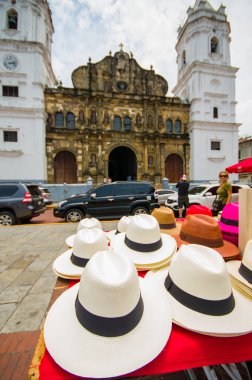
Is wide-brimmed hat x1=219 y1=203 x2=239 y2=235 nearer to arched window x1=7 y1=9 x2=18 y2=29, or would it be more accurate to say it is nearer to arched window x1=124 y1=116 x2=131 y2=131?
arched window x1=124 y1=116 x2=131 y2=131

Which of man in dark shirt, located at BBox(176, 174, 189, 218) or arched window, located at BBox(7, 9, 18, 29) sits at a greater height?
arched window, located at BBox(7, 9, 18, 29)

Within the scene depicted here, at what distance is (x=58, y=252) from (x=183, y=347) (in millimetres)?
3862

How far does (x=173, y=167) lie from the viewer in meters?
21.9

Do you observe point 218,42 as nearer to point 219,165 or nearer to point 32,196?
point 219,165

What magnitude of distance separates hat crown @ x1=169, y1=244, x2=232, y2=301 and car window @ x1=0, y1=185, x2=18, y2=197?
7752 millimetres

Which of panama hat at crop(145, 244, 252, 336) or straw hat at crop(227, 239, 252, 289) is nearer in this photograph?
panama hat at crop(145, 244, 252, 336)

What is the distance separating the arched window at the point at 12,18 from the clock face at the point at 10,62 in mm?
3827

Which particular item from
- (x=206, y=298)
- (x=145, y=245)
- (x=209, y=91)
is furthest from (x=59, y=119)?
(x=206, y=298)

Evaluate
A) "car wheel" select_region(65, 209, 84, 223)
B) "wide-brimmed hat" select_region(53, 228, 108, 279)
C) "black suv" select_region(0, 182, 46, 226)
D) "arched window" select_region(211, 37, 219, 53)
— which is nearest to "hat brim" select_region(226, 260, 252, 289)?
"wide-brimmed hat" select_region(53, 228, 108, 279)

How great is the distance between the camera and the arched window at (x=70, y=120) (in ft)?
63.9

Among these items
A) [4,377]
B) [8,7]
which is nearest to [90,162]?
[8,7]

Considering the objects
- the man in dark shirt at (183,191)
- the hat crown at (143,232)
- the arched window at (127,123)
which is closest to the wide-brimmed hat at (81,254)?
the hat crown at (143,232)

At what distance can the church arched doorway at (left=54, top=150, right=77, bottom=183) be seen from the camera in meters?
19.4

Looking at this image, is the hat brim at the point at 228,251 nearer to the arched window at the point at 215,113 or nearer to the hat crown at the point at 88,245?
the hat crown at the point at 88,245
